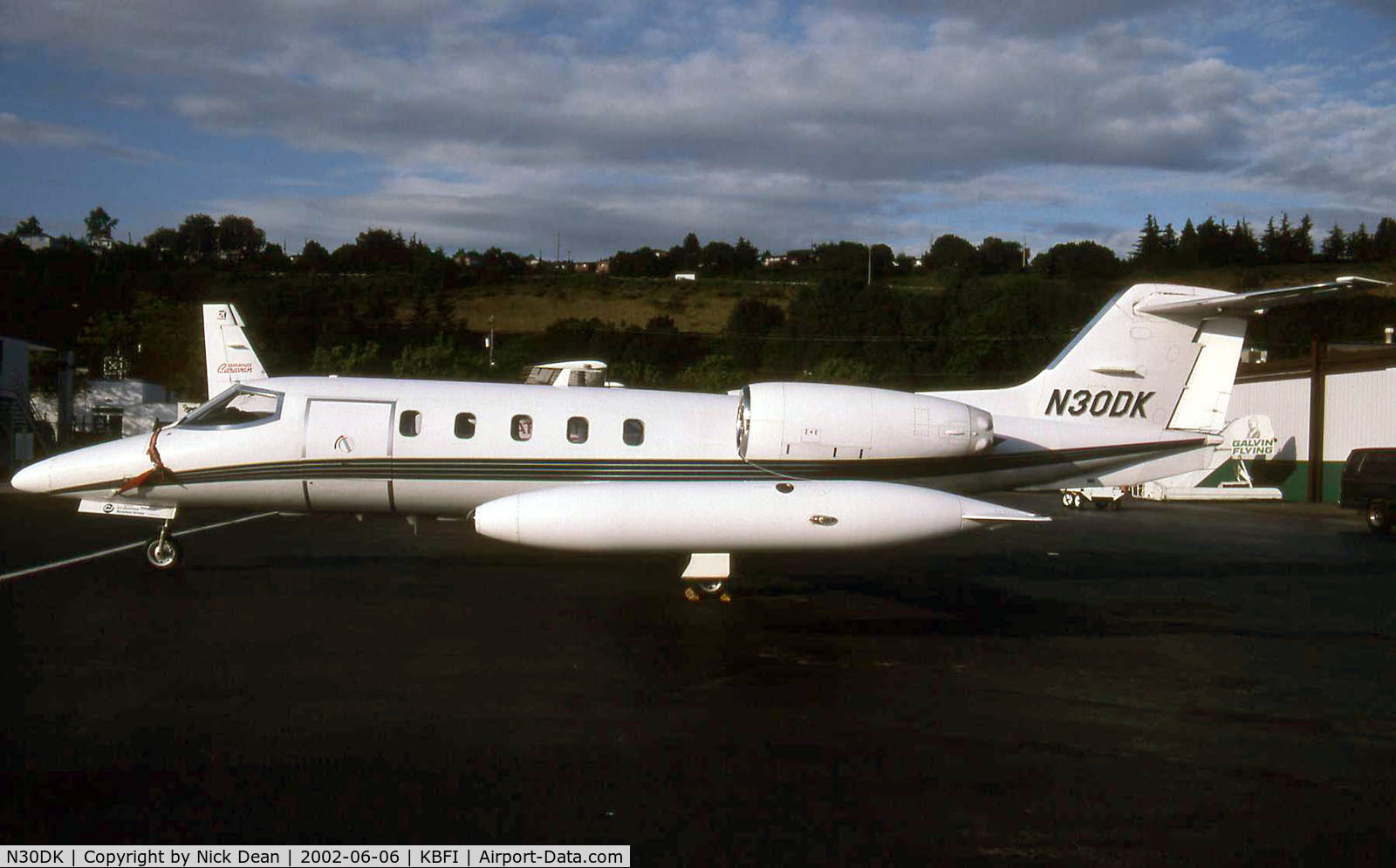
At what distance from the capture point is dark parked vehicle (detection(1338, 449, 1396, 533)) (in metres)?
26.3

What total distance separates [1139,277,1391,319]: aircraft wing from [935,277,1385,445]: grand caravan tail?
56mm

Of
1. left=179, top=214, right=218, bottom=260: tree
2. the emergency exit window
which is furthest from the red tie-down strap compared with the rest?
left=179, top=214, right=218, bottom=260: tree

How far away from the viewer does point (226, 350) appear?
99.0ft

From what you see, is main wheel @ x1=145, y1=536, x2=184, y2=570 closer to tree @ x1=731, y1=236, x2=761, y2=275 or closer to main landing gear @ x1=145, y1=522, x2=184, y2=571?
main landing gear @ x1=145, y1=522, x2=184, y2=571

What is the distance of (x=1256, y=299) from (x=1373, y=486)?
16.5 metres

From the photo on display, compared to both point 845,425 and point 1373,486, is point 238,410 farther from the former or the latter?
point 1373,486

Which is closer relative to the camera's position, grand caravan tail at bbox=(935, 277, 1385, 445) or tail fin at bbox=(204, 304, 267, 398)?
grand caravan tail at bbox=(935, 277, 1385, 445)

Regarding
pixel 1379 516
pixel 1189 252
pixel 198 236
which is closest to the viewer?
pixel 1379 516

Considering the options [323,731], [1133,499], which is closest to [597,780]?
[323,731]

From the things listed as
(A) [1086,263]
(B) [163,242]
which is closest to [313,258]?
(B) [163,242]

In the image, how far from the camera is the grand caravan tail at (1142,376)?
575 inches

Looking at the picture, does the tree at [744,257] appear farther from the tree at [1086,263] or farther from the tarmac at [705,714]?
the tarmac at [705,714]

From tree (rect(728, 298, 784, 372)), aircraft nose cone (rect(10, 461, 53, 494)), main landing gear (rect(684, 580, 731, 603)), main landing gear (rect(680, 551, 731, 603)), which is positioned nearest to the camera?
main landing gear (rect(680, 551, 731, 603))

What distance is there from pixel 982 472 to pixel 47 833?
11146 millimetres
